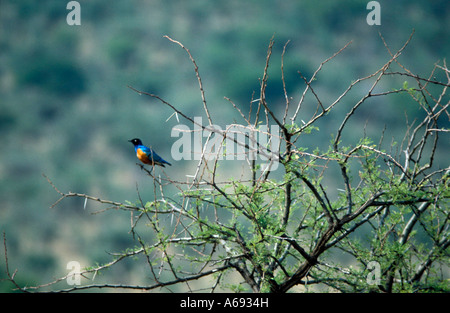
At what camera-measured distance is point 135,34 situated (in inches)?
1123

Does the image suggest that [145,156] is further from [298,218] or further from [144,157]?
[298,218]

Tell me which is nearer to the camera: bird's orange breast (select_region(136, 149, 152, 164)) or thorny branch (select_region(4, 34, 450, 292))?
thorny branch (select_region(4, 34, 450, 292))

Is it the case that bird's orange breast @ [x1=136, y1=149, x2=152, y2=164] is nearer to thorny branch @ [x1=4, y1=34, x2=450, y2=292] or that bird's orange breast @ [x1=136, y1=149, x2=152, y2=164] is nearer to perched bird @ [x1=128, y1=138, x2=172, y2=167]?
perched bird @ [x1=128, y1=138, x2=172, y2=167]

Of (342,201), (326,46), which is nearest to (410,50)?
(326,46)

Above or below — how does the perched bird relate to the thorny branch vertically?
above

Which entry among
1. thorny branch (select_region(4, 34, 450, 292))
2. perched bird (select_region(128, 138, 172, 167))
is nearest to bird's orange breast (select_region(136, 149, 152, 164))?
perched bird (select_region(128, 138, 172, 167))

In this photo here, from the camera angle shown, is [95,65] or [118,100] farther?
[95,65]

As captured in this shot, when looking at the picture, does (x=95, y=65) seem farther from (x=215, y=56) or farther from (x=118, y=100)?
(x=215, y=56)

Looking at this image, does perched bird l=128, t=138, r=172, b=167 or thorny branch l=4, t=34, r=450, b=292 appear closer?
thorny branch l=4, t=34, r=450, b=292

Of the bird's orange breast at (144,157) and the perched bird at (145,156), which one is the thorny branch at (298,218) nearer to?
the perched bird at (145,156)

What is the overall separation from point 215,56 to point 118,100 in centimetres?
524

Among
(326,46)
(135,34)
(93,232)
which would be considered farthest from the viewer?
(135,34)

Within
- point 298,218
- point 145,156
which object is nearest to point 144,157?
point 145,156

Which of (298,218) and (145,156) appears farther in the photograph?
(145,156)
